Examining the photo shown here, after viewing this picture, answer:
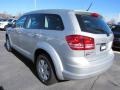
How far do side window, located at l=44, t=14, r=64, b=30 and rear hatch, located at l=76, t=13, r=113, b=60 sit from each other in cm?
45

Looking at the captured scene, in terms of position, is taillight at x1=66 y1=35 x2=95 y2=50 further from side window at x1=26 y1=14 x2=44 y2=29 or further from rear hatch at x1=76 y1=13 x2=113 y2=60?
side window at x1=26 y1=14 x2=44 y2=29

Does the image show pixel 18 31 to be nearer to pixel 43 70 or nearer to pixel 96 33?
pixel 43 70

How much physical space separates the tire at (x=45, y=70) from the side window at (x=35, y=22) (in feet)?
2.62

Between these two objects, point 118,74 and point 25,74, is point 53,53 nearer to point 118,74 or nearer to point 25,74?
point 25,74

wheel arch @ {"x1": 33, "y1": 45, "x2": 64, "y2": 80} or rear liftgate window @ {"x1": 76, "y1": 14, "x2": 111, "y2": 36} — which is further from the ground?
rear liftgate window @ {"x1": 76, "y1": 14, "x2": 111, "y2": 36}

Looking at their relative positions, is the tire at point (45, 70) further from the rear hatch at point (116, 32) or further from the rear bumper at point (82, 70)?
the rear hatch at point (116, 32)

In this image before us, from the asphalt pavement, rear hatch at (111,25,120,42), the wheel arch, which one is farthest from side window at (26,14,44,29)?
rear hatch at (111,25,120,42)

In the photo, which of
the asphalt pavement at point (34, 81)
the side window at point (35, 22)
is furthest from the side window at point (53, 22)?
the asphalt pavement at point (34, 81)

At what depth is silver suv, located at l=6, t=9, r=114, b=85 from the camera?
4.03 m

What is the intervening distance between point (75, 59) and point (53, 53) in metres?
0.58

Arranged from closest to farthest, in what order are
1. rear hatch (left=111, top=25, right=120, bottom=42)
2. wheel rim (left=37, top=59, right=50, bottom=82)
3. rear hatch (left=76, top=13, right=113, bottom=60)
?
rear hatch (left=76, top=13, right=113, bottom=60)
wheel rim (left=37, top=59, right=50, bottom=82)
rear hatch (left=111, top=25, right=120, bottom=42)

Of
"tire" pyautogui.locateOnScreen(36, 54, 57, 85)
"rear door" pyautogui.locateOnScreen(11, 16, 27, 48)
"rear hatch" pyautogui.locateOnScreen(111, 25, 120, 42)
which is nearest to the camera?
"tire" pyautogui.locateOnScreen(36, 54, 57, 85)

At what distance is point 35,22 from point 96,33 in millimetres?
1899

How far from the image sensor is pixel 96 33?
167 inches
